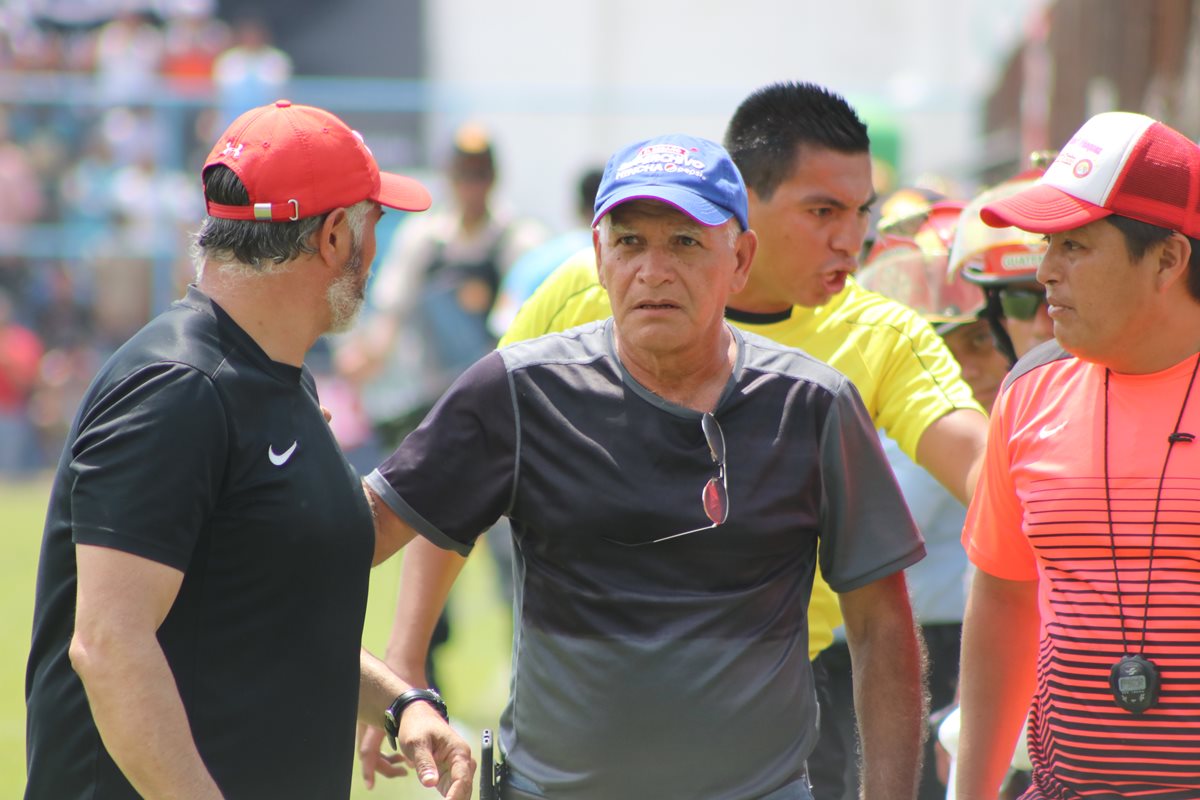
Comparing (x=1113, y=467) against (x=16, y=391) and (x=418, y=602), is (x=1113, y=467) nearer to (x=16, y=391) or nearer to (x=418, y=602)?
(x=418, y=602)

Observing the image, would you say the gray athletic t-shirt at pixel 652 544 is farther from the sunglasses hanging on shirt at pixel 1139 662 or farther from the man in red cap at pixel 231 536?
the sunglasses hanging on shirt at pixel 1139 662

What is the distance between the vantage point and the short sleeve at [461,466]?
3.27m

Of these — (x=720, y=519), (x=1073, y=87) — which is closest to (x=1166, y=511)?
(x=720, y=519)

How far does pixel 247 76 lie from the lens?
18.1 m

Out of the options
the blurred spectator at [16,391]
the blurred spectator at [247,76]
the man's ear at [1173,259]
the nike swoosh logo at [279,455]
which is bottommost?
the blurred spectator at [16,391]

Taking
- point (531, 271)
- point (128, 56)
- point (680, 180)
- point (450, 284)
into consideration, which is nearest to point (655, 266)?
point (680, 180)

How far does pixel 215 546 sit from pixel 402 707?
0.65 m

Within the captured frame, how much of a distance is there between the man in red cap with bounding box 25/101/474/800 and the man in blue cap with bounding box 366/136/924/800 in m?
0.25

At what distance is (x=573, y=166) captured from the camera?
20266mm

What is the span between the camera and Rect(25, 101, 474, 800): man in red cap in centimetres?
270

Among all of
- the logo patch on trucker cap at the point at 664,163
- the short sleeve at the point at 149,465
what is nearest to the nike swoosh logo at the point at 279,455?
the short sleeve at the point at 149,465

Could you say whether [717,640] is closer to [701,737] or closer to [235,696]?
[701,737]

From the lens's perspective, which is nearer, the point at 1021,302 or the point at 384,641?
the point at 1021,302

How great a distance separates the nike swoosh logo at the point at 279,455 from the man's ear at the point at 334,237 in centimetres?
40
